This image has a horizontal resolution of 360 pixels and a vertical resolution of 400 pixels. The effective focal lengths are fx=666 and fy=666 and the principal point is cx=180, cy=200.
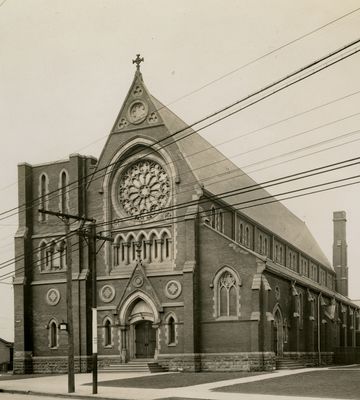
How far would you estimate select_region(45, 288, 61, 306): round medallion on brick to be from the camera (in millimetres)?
42969

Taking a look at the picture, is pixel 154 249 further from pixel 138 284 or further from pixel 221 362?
pixel 221 362

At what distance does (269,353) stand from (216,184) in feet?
40.2

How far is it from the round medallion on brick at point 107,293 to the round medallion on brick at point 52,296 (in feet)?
9.72

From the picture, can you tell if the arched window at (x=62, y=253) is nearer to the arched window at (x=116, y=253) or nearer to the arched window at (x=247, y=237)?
the arched window at (x=116, y=253)

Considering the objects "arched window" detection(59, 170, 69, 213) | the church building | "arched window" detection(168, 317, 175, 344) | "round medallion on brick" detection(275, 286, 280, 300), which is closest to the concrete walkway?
the church building

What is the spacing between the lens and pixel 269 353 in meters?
37.9

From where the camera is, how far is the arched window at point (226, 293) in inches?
1522

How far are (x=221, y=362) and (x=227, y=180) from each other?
602 inches

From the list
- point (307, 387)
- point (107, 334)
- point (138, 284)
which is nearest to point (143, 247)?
point (138, 284)

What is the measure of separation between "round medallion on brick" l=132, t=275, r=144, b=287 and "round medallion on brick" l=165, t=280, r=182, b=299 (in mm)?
1715

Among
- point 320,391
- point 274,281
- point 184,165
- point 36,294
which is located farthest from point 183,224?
point 320,391

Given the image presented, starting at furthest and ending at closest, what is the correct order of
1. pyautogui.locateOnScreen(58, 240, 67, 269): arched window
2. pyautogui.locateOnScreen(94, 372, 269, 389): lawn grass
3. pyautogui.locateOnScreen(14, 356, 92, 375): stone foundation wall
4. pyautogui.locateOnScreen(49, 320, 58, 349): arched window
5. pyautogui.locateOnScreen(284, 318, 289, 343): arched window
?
pyautogui.locateOnScreen(58, 240, 67, 269): arched window, pyautogui.locateOnScreen(284, 318, 289, 343): arched window, pyautogui.locateOnScreen(49, 320, 58, 349): arched window, pyautogui.locateOnScreen(14, 356, 92, 375): stone foundation wall, pyautogui.locateOnScreen(94, 372, 269, 389): lawn grass

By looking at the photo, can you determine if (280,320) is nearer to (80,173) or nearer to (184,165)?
(184,165)

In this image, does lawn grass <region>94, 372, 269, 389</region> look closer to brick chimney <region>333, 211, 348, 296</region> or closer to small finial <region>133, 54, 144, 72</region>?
small finial <region>133, 54, 144, 72</region>
